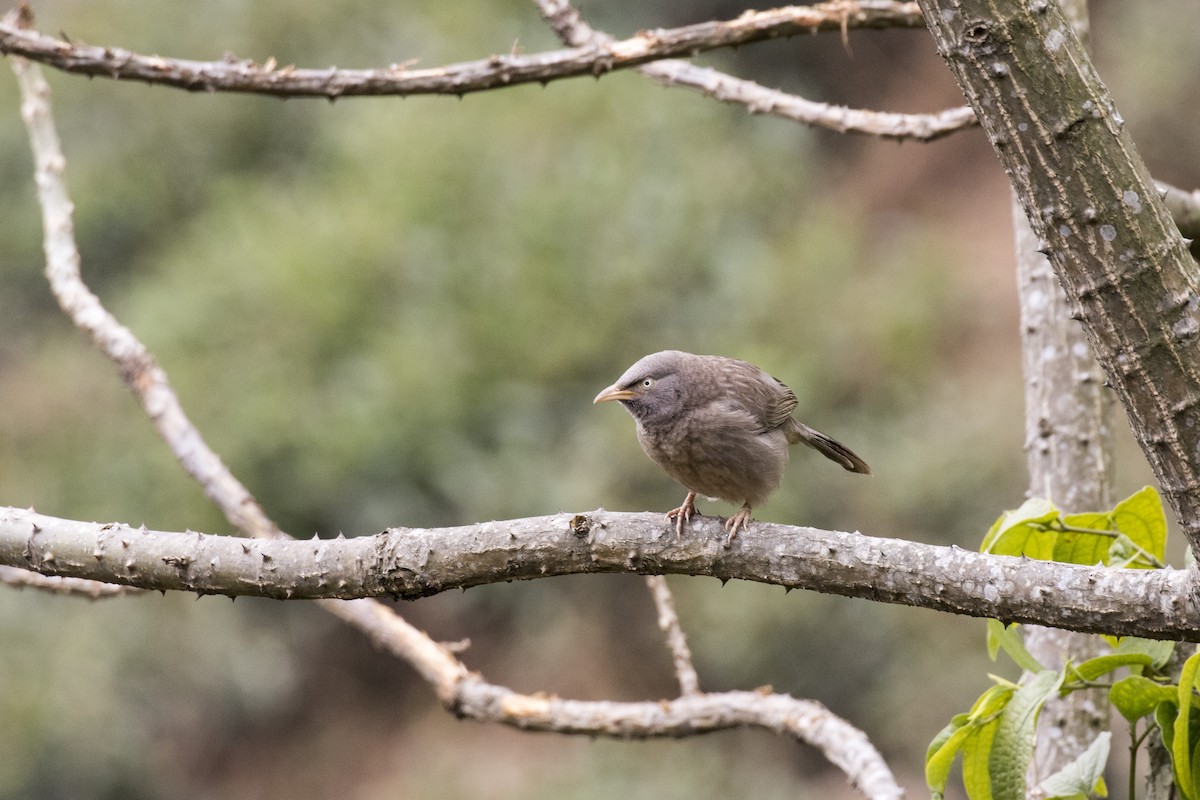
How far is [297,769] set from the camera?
1198 centimetres

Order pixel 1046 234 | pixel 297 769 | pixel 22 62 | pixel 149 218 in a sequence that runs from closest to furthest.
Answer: pixel 1046 234
pixel 22 62
pixel 297 769
pixel 149 218

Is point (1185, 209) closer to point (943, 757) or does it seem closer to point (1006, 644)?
point (1006, 644)

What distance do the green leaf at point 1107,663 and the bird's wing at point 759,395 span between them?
5.86 ft

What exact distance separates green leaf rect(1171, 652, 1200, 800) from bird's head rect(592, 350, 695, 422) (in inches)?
80.4

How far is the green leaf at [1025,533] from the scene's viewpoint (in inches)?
114

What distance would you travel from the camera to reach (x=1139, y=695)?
270 centimetres

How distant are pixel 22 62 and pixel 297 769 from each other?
8869 millimetres

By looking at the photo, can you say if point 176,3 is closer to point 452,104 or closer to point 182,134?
point 182,134

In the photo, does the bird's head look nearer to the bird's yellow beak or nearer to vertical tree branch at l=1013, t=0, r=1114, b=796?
the bird's yellow beak

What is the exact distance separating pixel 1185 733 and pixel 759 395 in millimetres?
2201

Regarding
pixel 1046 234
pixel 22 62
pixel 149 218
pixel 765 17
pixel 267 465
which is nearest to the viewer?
pixel 1046 234

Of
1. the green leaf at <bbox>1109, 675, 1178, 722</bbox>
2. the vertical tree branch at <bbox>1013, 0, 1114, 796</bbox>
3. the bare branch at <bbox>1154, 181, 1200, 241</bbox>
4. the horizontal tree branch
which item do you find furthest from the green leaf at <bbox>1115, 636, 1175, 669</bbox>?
the bare branch at <bbox>1154, 181, 1200, 241</bbox>

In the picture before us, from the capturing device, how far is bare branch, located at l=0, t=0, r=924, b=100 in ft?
13.8

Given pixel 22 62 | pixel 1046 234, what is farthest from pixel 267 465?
pixel 1046 234
